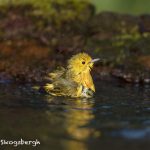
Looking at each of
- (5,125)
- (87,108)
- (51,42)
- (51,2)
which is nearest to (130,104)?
(87,108)

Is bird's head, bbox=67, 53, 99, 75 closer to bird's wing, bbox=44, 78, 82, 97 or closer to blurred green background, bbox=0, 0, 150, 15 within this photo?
bird's wing, bbox=44, 78, 82, 97

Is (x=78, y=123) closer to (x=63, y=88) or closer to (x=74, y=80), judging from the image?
(x=63, y=88)

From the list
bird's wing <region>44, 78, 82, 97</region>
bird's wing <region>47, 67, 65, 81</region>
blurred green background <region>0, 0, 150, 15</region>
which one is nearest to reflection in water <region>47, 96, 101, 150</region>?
bird's wing <region>44, 78, 82, 97</region>

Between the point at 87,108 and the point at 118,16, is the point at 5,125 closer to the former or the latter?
the point at 87,108

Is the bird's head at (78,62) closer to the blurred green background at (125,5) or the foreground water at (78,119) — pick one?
the foreground water at (78,119)

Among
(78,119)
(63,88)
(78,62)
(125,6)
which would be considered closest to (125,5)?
(125,6)
